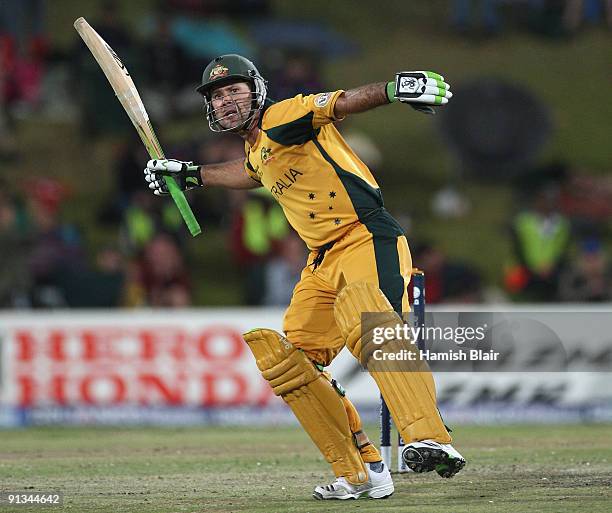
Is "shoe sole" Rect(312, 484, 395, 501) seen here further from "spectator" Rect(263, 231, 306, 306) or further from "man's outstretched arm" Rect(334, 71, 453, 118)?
"spectator" Rect(263, 231, 306, 306)

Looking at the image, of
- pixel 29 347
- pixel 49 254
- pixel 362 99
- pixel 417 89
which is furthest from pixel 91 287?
pixel 417 89

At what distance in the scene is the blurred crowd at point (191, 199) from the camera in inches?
485

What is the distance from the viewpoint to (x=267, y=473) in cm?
708

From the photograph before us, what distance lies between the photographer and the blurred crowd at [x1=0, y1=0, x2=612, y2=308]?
1233 cm

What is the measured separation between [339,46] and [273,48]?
1.11 metres

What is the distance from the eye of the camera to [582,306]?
11359 millimetres

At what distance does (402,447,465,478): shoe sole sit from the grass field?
0.18 metres

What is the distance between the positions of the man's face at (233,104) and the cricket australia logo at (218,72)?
6cm

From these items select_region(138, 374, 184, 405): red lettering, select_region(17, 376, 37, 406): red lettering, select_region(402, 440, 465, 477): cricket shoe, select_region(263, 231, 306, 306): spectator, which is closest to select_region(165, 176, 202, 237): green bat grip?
select_region(402, 440, 465, 477): cricket shoe

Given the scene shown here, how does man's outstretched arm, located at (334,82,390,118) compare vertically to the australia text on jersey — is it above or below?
above

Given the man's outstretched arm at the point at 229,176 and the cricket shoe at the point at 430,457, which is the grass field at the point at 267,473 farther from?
the man's outstretched arm at the point at 229,176

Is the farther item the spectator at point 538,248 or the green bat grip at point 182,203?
the spectator at point 538,248

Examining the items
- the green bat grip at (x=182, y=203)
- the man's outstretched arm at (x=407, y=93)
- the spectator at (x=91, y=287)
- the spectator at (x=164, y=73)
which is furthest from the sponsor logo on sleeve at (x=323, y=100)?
the spectator at (x=164, y=73)

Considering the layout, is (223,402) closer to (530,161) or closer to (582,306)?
(582,306)
